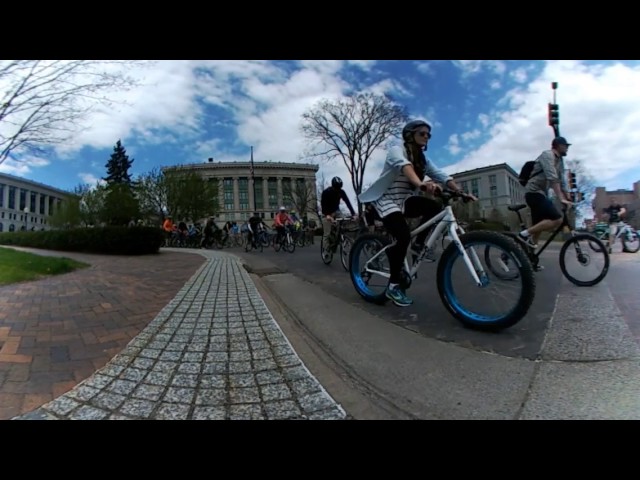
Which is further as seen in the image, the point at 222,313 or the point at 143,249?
the point at 143,249

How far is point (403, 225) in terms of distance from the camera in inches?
114

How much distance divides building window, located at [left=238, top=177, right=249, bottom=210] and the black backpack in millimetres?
35685

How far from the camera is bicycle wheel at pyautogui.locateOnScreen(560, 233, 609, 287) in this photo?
144 inches

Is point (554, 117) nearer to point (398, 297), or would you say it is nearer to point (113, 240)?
point (398, 297)

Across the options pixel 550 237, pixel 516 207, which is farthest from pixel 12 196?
pixel 550 237

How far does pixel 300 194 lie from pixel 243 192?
1110 cm

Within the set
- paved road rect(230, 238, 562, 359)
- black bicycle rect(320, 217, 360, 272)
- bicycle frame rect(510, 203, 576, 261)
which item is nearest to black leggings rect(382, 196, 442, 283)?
paved road rect(230, 238, 562, 359)

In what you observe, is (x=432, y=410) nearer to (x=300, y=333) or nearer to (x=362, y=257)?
(x=300, y=333)

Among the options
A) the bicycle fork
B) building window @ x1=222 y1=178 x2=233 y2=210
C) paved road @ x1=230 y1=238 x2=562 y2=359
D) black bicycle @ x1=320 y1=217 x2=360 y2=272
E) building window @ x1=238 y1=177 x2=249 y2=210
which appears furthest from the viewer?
building window @ x1=238 y1=177 x2=249 y2=210

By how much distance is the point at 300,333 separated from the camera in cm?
241

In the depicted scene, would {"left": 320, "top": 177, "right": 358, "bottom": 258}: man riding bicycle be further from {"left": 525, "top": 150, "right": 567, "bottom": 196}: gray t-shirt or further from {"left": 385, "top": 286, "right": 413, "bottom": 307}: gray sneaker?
{"left": 385, "top": 286, "right": 413, "bottom": 307}: gray sneaker
